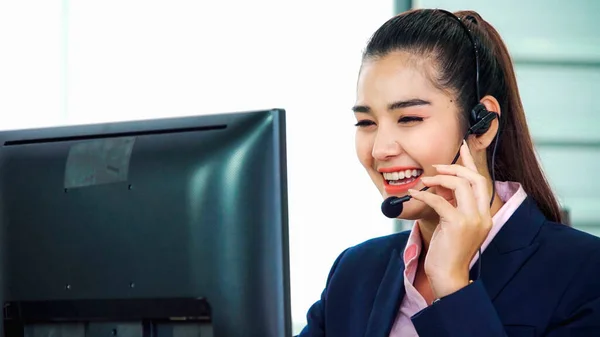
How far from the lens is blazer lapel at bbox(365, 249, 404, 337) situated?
144 centimetres

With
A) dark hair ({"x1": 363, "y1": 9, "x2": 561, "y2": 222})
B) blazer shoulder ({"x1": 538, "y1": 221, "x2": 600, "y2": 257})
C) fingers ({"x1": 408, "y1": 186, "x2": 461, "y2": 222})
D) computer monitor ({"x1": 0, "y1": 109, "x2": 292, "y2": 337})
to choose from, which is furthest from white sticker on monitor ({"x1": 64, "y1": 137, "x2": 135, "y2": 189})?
blazer shoulder ({"x1": 538, "y1": 221, "x2": 600, "y2": 257})

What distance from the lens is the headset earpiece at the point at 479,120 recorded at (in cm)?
139

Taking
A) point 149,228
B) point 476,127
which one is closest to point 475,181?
point 476,127

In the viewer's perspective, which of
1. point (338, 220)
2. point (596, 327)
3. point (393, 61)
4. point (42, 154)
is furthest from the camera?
point (338, 220)

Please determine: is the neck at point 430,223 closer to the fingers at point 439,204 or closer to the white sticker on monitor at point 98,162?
the fingers at point 439,204

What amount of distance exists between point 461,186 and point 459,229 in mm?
64

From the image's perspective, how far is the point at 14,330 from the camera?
1.03 meters

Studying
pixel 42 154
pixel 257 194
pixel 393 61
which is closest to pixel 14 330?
pixel 42 154

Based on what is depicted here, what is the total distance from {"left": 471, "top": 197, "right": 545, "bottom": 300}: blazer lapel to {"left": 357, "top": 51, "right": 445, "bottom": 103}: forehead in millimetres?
242

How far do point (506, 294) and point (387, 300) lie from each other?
0.23m

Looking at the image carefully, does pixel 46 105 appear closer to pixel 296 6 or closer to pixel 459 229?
pixel 296 6

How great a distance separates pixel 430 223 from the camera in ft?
4.92

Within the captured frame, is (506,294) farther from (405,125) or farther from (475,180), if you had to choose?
(405,125)

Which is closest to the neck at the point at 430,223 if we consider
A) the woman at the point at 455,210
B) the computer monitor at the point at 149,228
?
the woman at the point at 455,210
